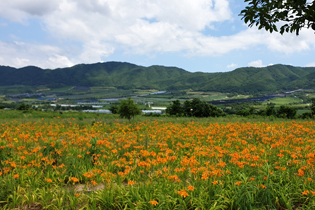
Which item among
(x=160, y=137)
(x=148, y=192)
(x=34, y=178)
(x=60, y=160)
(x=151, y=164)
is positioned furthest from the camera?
(x=160, y=137)

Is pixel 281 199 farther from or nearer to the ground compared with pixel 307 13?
nearer to the ground

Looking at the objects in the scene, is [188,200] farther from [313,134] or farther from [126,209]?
[313,134]

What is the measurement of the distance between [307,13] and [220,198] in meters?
4.17

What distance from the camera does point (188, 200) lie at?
4.30 m

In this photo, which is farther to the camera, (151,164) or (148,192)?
(151,164)

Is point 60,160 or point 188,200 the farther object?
point 60,160

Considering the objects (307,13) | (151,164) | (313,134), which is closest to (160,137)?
(151,164)

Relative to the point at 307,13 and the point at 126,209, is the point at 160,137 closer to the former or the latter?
the point at 126,209

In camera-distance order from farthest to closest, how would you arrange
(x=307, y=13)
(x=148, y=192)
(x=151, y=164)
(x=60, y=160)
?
(x=60, y=160) < (x=151, y=164) < (x=148, y=192) < (x=307, y=13)

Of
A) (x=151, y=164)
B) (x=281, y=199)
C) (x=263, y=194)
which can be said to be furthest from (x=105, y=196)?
(x=281, y=199)

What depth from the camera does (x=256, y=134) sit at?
10125 millimetres

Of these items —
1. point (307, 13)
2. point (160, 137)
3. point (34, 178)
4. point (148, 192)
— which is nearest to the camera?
point (307, 13)

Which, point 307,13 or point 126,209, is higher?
point 307,13

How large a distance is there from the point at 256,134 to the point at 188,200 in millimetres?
7541
